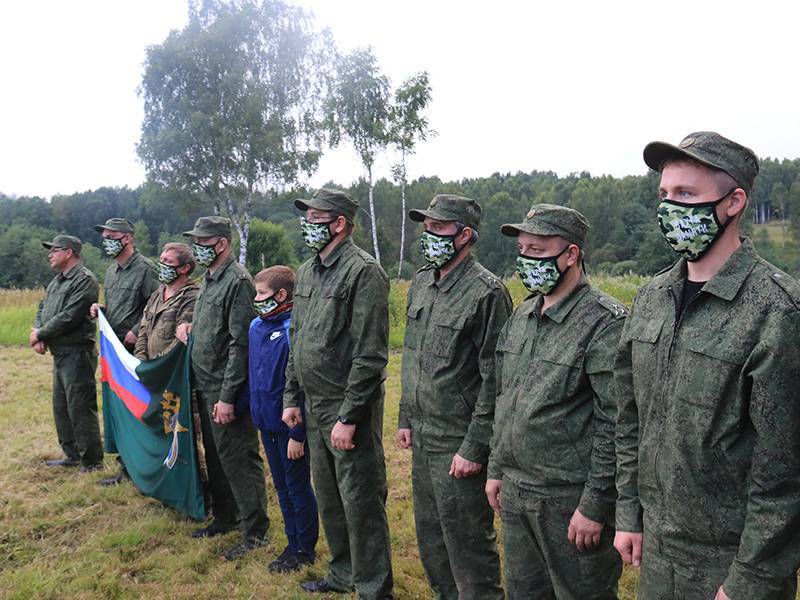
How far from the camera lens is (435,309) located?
3381 mm

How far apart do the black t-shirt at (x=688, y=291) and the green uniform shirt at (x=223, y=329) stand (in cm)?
313

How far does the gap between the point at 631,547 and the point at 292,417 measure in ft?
7.53

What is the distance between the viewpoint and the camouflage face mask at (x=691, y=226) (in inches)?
78.7

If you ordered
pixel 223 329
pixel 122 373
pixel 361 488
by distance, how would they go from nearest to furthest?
pixel 361 488
pixel 223 329
pixel 122 373

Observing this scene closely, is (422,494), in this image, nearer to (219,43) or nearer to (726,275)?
(726,275)

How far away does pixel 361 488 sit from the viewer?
3.71 metres

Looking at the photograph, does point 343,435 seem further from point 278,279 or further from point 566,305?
point 566,305

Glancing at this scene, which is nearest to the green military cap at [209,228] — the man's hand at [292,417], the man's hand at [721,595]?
the man's hand at [292,417]

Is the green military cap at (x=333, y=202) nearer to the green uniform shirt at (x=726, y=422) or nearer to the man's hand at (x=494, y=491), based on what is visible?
the man's hand at (x=494, y=491)

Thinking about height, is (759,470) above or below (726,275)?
below

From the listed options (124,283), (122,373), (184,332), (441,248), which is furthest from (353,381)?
(124,283)

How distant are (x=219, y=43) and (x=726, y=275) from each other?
26.5 m

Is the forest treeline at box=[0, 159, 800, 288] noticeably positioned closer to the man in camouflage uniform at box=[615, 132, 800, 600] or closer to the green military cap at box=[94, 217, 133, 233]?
the green military cap at box=[94, 217, 133, 233]

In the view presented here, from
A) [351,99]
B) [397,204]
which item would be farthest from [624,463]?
[397,204]
